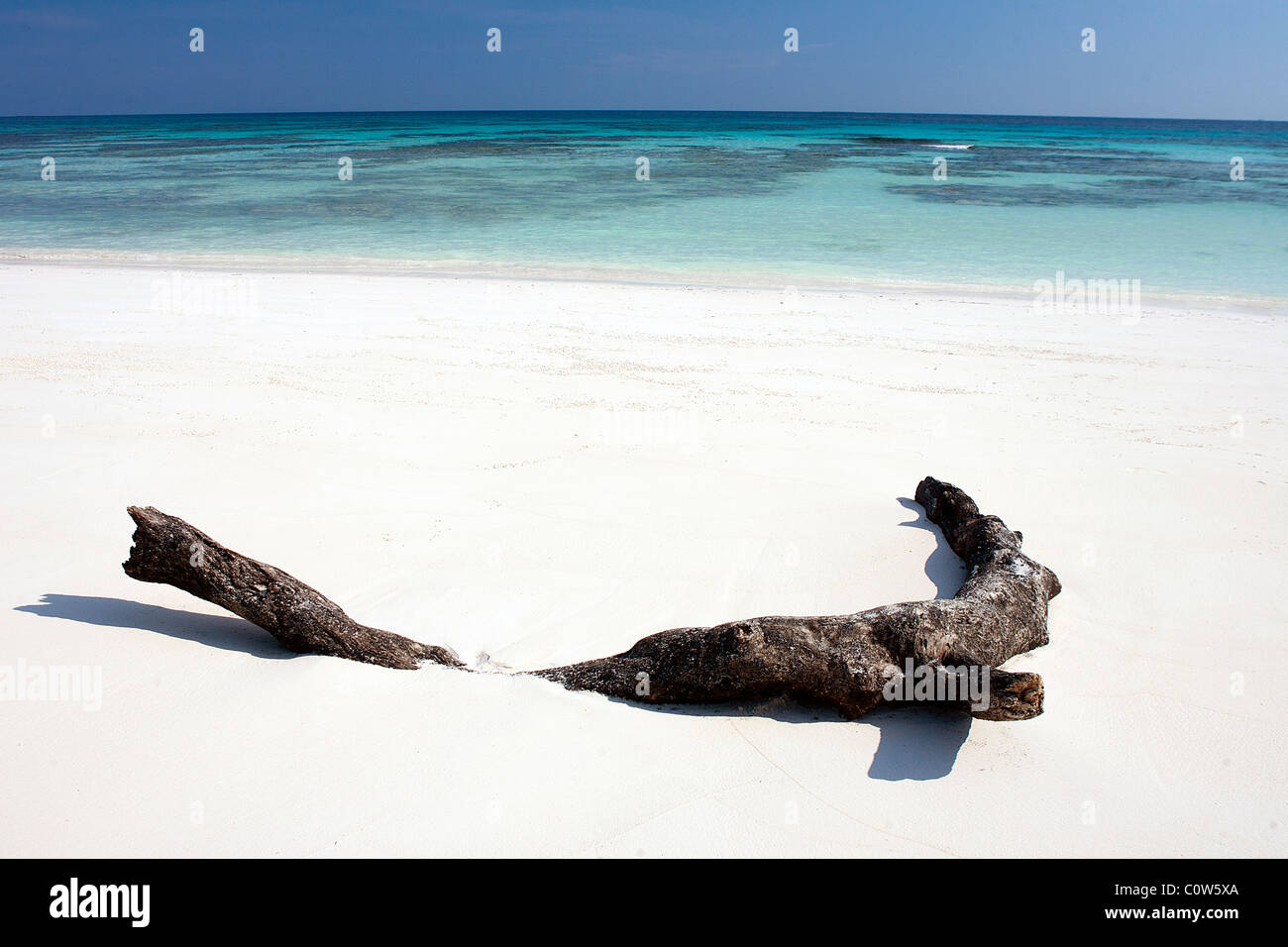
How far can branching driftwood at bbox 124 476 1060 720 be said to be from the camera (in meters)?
3.23

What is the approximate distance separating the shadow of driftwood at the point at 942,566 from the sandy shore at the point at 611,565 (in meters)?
0.04

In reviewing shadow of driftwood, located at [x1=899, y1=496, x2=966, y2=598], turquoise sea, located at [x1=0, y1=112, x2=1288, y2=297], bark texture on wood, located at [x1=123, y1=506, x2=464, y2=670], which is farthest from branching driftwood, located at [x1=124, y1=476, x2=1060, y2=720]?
turquoise sea, located at [x1=0, y1=112, x2=1288, y2=297]

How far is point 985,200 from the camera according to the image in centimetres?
2575

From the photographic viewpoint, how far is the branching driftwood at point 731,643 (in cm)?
323

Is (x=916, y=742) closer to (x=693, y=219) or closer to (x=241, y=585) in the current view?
(x=241, y=585)

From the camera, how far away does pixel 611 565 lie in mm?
4820

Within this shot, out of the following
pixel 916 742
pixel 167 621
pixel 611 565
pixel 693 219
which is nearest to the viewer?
pixel 916 742

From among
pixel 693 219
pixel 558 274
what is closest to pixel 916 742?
pixel 558 274

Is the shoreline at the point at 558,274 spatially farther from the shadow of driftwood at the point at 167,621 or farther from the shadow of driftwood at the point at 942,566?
the shadow of driftwood at the point at 167,621

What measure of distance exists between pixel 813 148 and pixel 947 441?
54948 millimetres

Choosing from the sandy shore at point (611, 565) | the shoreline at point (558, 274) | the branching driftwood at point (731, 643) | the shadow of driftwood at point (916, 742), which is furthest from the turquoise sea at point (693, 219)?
the shadow of driftwood at point (916, 742)

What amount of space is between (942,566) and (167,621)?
4074mm

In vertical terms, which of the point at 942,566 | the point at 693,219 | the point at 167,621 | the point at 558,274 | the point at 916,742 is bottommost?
the point at 916,742
